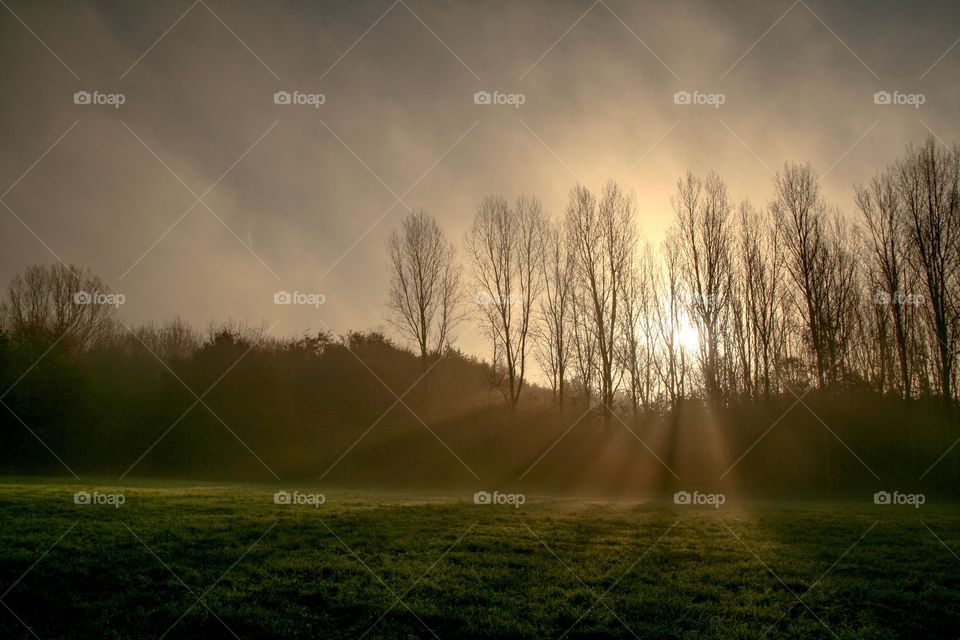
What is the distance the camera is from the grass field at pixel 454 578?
22.2 ft

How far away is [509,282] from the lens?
37125mm

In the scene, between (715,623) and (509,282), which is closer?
(715,623)

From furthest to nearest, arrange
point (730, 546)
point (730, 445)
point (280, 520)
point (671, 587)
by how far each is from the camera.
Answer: point (730, 445), point (280, 520), point (730, 546), point (671, 587)

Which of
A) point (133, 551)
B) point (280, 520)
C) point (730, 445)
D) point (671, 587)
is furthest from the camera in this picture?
point (730, 445)

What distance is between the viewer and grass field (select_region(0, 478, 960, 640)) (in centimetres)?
677

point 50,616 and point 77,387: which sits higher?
point 77,387

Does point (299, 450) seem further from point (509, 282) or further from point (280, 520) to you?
point (280, 520)

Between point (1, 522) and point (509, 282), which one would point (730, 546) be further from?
point (509, 282)

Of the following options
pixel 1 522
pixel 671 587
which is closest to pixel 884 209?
pixel 671 587

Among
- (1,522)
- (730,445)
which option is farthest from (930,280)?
(1,522)

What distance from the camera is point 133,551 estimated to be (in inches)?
353

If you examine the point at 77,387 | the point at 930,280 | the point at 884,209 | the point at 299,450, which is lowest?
the point at 299,450

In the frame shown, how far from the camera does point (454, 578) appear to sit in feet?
26.8

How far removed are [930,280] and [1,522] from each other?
42.5m
